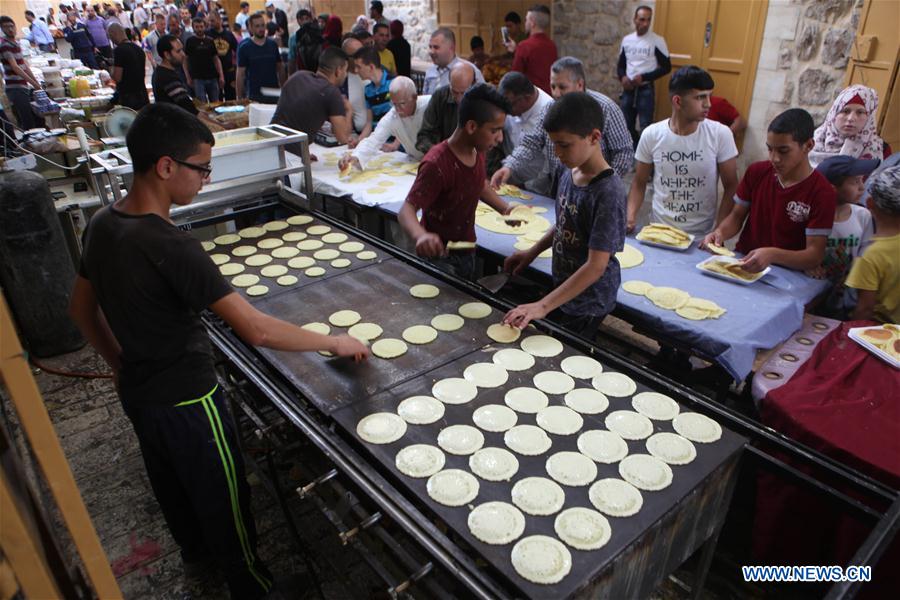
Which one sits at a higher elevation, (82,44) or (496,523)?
(82,44)

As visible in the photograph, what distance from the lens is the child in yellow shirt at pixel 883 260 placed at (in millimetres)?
2469

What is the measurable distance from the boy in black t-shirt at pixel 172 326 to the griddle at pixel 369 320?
134 millimetres

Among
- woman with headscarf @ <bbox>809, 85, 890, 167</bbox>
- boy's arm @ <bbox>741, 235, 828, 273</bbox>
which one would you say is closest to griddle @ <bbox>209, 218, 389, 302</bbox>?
boy's arm @ <bbox>741, 235, 828, 273</bbox>

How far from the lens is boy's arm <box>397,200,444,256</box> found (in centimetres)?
276

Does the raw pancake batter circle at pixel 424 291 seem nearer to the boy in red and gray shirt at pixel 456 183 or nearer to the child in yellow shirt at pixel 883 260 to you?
the boy in red and gray shirt at pixel 456 183

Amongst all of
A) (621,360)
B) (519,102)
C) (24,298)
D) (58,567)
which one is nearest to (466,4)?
(519,102)

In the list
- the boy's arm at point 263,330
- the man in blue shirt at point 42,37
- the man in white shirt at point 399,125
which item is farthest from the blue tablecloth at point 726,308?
the man in blue shirt at point 42,37

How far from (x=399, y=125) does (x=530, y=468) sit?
4.10 meters

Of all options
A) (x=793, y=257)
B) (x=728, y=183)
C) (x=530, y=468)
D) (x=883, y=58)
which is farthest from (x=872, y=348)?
(x=883, y=58)

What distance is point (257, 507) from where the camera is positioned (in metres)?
3.00

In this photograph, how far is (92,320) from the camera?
6.82ft

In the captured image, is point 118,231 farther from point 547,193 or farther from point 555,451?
point 547,193

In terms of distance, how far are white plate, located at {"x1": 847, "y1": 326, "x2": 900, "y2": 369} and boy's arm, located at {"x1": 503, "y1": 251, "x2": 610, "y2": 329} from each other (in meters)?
1.18

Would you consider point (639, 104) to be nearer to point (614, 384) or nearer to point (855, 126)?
point (855, 126)
